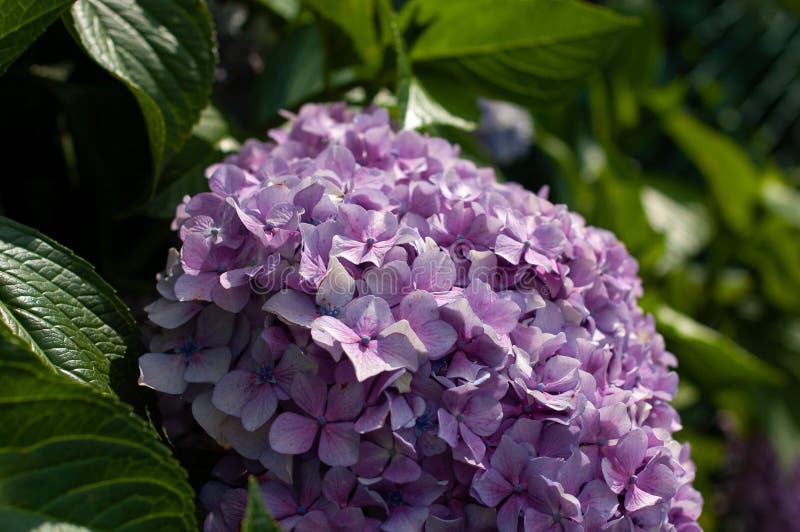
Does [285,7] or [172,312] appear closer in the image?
[172,312]

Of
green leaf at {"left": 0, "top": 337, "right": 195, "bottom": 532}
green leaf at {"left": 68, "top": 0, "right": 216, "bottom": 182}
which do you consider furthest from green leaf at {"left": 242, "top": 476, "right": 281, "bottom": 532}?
green leaf at {"left": 68, "top": 0, "right": 216, "bottom": 182}

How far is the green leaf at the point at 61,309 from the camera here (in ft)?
1.84

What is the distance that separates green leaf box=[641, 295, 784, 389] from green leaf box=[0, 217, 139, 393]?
698 mm

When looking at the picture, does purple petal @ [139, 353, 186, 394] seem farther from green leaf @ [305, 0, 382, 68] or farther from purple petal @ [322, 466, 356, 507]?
green leaf @ [305, 0, 382, 68]

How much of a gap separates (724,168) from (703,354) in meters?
0.73

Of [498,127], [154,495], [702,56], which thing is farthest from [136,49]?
[702,56]

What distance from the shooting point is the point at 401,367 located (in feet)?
1.75

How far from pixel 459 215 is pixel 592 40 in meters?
0.38

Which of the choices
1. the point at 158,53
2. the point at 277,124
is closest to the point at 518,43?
the point at 277,124

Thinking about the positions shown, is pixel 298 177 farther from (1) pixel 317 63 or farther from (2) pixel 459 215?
(1) pixel 317 63

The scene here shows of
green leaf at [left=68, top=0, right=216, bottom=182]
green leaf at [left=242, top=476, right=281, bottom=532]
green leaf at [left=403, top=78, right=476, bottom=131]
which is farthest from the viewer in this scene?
green leaf at [left=403, top=78, right=476, bottom=131]

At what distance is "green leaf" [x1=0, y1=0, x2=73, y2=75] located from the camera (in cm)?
59

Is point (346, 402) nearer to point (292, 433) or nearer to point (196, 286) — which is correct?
point (292, 433)

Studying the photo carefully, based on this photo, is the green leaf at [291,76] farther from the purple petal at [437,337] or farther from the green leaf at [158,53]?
the purple petal at [437,337]
